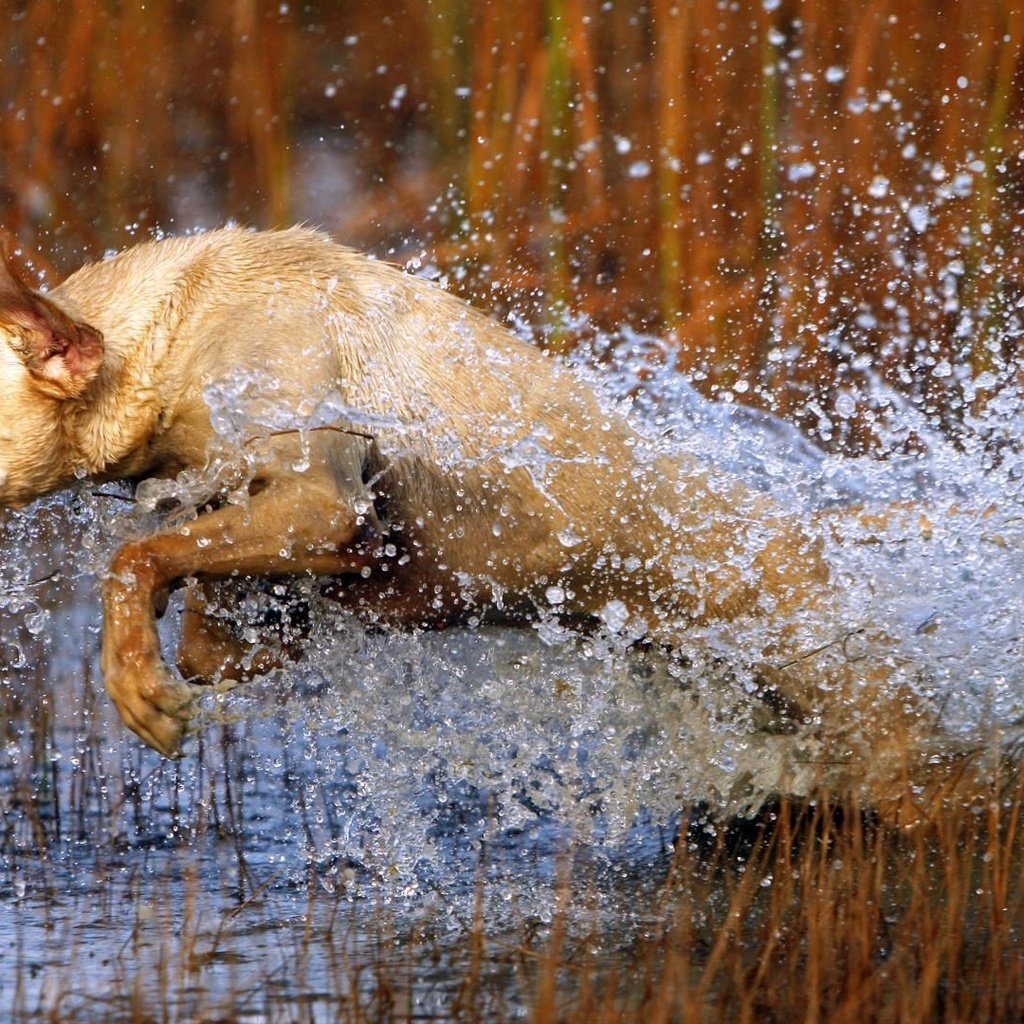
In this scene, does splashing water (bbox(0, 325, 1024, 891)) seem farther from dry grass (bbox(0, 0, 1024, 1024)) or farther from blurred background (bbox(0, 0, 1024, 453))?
blurred background (bbox(0, 0, 1024, 453))

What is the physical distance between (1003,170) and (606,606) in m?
4.08

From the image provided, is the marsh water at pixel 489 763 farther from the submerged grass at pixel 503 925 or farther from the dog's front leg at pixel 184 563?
the dog's front leg at pixel 184 563

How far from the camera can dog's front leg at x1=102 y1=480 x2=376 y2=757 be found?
3.71m

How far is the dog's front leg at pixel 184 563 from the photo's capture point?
3.71 m

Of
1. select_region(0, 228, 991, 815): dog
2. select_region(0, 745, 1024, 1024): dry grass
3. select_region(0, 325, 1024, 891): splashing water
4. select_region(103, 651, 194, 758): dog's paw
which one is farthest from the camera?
select_region(0, 325, 1024, 891): splashing water

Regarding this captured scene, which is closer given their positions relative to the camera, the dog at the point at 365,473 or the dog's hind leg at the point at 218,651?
the dog at the point at 365,473

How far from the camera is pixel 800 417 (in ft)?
23.4

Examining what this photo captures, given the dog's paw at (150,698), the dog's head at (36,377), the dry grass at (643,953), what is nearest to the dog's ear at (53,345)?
the dog's head at (36,377)

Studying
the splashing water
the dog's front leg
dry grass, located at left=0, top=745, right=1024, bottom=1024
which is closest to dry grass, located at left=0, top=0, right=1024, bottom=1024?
the splashing water

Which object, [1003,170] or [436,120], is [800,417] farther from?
[436,120]

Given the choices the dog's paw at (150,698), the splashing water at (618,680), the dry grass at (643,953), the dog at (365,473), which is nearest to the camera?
the dry grass at (643,953)

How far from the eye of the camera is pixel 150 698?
3.70 meters

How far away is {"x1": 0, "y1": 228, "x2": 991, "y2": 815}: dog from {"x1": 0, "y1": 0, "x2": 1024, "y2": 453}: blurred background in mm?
2891

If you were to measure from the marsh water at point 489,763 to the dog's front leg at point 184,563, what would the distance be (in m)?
0.15
